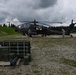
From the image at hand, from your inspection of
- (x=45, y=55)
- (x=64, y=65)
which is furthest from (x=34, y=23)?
(x=64, y=65)

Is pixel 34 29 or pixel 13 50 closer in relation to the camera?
pixel 13 50

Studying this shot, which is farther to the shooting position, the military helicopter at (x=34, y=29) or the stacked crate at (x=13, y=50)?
the military helicopter at (x=34, y=29)

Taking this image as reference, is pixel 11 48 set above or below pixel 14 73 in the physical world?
above

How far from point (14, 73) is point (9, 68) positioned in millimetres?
948

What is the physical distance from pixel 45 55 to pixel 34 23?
17920mm

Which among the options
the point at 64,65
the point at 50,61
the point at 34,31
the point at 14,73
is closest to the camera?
the point at 14,73

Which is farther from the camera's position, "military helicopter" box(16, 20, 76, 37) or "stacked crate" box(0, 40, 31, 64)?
"military helicopter" box(16, 20, 76, 37)

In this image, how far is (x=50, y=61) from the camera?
12.0 metres

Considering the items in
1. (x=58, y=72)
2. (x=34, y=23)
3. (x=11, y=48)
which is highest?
(x=34, y=23)

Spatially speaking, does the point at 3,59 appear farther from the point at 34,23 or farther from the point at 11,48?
the point at 34,23

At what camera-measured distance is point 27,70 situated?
9781mm

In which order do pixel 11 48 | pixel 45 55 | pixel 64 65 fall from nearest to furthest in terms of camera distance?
pixel 64 65, pixel 11 48, pixel 45 55

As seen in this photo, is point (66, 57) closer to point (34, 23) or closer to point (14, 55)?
point (14, 55)

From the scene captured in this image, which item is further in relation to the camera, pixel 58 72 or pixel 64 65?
pixel 64 65
